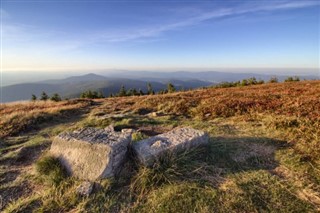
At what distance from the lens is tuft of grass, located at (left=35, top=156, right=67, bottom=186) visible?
195 inches

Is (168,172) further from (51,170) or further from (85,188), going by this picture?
(51,170)

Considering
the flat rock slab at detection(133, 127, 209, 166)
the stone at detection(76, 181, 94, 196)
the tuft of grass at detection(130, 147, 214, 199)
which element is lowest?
the stone at detection(76, 181, 94, 196)

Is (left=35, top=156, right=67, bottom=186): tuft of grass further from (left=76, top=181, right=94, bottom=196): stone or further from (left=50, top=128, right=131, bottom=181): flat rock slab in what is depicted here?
(left=76, top=181, right=94, bottom=196): stone

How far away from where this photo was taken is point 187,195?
4125mm

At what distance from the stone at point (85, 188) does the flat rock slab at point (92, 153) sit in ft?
0.67

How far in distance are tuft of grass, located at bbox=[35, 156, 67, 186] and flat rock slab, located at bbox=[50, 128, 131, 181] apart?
12 centimetres

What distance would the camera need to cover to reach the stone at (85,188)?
14.5 ft

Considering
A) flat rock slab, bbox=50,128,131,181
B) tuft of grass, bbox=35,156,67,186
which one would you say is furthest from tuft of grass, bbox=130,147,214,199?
tuft of grass, bbox=35,156,67,186

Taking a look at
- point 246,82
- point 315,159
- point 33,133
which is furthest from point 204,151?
point 246,82

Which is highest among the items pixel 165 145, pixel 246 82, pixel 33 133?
pixel 246 82

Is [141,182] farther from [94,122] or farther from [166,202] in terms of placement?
[94,122]

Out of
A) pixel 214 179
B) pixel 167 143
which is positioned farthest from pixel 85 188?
pixel 214 179

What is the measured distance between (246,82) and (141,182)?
31211 mm

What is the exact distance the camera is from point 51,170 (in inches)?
206
